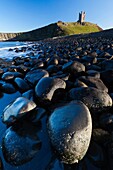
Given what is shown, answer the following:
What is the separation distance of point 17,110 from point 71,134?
96cm

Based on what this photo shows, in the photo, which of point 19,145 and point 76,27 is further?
point 76,27

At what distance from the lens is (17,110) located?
2334 mm

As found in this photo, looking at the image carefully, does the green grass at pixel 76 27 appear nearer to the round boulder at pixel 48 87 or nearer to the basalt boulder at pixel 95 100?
the round boulder at pixel 48 87

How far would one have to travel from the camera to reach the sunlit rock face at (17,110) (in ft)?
7.55

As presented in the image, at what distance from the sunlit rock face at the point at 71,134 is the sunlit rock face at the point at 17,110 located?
1.90 ft

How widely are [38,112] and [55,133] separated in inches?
31.3

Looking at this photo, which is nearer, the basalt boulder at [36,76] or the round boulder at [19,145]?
the round boulder at [19,145]

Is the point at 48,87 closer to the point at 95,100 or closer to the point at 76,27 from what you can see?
the point at 95,100

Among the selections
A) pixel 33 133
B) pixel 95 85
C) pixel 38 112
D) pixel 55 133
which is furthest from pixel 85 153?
pixel 95 85

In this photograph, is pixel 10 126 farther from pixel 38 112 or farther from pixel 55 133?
pixel 55 133

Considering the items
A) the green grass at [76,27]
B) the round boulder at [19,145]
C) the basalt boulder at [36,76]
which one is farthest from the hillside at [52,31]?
the round boulder at [19,145]

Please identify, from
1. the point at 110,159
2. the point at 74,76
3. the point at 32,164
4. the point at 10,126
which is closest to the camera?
the point at 110,159

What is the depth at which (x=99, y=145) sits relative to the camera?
1.82 meters

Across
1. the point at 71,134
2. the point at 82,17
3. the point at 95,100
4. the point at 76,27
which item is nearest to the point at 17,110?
the point at 71,134
